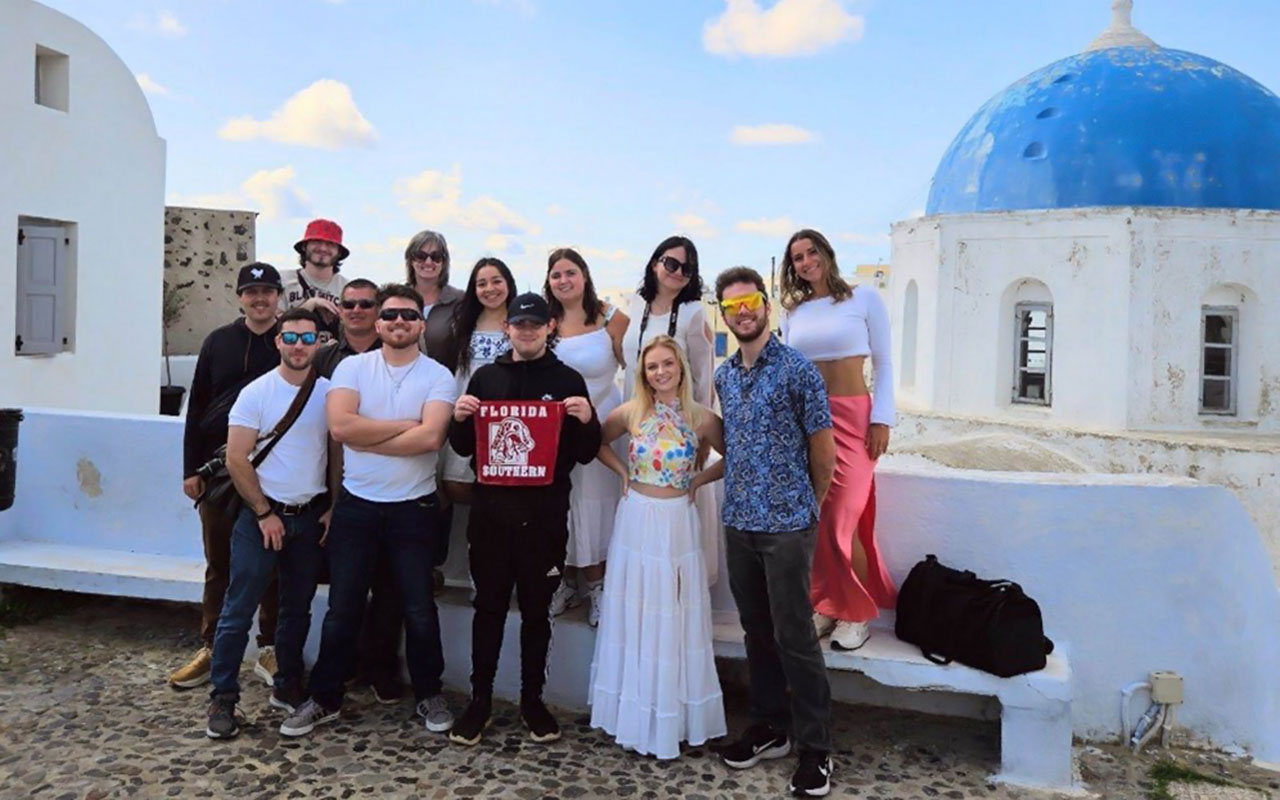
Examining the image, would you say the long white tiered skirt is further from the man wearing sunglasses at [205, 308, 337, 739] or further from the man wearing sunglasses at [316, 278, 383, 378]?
the man wearing sunglasses at [316, 278, 383, 378]

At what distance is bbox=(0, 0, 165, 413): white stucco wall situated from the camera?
8.59m

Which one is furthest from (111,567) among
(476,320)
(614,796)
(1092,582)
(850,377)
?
(1092,582)

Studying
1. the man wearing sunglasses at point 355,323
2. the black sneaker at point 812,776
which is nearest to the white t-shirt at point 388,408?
the man wearing sunglasses at point 355,323

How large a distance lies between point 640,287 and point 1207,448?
33.3ft

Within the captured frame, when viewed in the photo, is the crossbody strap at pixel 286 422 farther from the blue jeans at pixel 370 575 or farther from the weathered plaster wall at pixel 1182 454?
the weathered plaster wall at pixel 1182 454

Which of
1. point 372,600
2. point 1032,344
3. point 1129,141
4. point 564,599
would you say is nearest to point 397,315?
point 372,600

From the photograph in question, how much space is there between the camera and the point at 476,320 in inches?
179

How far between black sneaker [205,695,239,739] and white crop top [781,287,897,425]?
2.87m

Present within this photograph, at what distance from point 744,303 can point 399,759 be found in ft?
7.68

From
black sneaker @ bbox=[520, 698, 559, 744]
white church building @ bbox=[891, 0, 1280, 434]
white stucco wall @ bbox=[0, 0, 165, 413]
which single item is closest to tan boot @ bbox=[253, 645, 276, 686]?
black sneaker @ bbox=[520, 698, 559, 744]

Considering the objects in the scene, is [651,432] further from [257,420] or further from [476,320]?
[257,420]

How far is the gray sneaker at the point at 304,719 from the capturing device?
4.07 meters

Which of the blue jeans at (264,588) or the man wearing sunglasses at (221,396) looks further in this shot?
the man wearing sunglasses at (221,396)

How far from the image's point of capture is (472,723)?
13.3 ft
